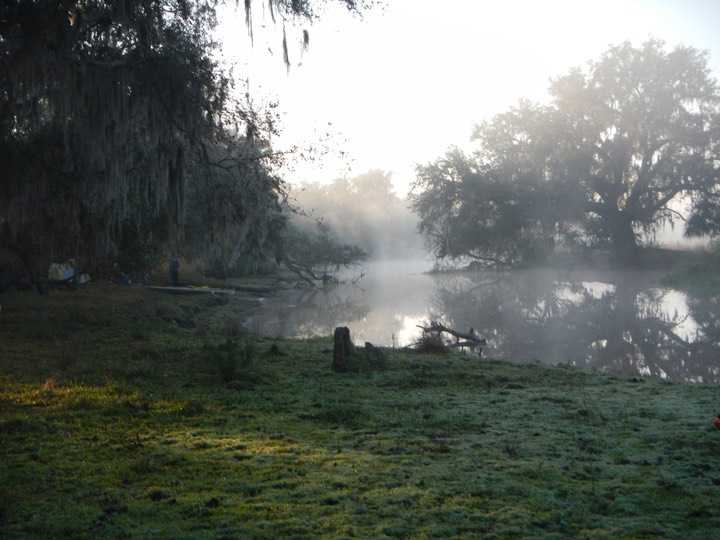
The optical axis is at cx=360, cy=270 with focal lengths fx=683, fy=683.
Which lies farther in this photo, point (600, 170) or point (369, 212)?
point (369, 212)

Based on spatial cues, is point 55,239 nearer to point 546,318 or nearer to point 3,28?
point 3,28

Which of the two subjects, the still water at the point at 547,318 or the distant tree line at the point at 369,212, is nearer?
the still water at the point at 547,318

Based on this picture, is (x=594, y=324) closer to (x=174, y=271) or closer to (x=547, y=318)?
(x=547, y=318)

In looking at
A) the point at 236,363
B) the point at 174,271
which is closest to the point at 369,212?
the point at 174,271

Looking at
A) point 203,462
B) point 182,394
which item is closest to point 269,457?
point 203,462

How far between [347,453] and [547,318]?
1747 centimetres

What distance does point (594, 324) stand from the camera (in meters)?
20.0

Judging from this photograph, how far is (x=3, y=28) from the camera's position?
28.9 feet

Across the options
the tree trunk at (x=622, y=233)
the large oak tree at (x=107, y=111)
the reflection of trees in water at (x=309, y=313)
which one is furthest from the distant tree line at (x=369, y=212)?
the large oak tree at (x=107, y=111)

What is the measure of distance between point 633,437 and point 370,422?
233 cm

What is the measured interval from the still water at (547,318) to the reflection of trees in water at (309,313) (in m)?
0.03

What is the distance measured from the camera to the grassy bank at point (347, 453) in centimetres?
387

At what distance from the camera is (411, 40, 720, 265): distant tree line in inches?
1483

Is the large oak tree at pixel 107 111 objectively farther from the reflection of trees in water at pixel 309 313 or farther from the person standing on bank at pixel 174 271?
the person standing on bank at pixel 174 271
